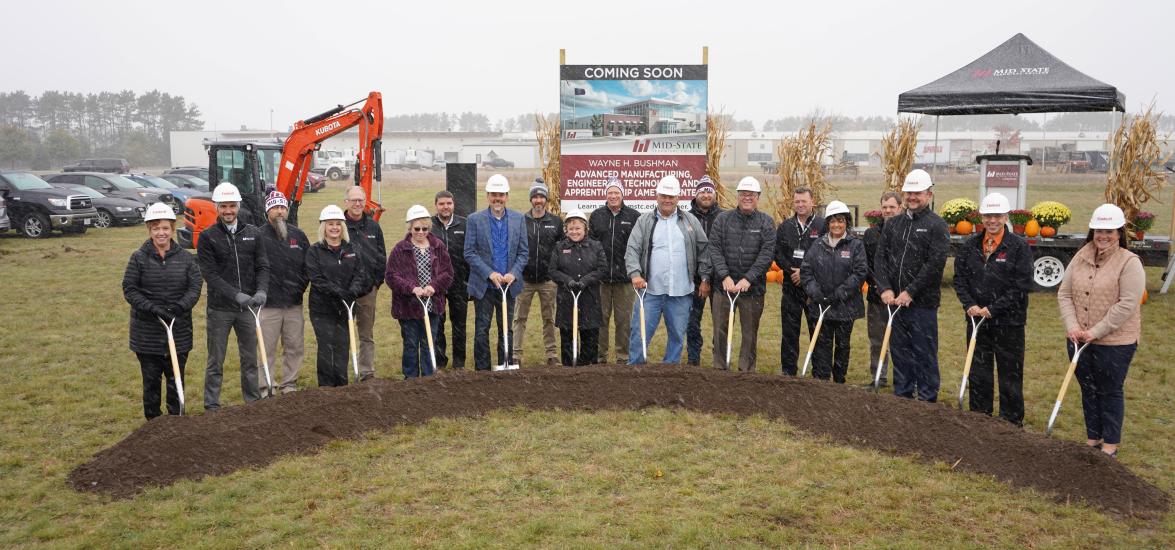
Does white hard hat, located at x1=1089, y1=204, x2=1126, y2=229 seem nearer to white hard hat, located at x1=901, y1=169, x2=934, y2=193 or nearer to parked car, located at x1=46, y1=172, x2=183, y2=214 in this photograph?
white hard hat, located at x1=901, y1=169, x2=934, y2=193

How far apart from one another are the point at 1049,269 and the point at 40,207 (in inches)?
836

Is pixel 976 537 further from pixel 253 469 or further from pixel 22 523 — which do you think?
pixel 22 523

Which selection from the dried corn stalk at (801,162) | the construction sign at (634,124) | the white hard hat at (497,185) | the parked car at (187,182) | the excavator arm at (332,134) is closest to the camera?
the white hard hat at (497,185)

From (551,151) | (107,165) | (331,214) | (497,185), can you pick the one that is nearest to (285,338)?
(331,214)

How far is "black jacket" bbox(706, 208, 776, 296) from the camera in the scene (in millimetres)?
7895

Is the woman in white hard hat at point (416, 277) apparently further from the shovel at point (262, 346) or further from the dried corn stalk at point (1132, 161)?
the dried corn stalk at point (1132, 161)

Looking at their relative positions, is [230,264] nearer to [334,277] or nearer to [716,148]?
[334,277]

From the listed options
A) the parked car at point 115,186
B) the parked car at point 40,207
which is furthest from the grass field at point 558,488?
the parked car at point 115,186

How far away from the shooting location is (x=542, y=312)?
870 centimetres

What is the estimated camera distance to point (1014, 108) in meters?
13.9

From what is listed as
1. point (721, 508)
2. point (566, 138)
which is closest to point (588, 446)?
point (721, 508)

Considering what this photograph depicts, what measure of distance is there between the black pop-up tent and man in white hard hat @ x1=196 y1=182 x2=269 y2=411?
1055 cm

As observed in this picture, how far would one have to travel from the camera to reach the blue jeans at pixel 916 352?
732cm

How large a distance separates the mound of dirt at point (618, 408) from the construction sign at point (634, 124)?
465cm
